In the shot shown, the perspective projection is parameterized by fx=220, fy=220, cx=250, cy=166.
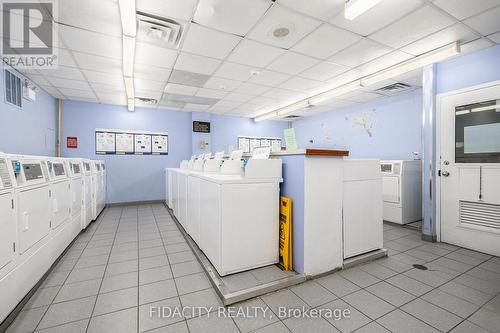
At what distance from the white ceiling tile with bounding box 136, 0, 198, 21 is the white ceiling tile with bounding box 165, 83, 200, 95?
221 cm

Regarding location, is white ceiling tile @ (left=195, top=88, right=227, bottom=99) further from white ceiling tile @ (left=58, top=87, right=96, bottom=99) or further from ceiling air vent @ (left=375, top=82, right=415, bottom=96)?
ceiling air vent @ (left=375, top=82, right=415, bottom=96)

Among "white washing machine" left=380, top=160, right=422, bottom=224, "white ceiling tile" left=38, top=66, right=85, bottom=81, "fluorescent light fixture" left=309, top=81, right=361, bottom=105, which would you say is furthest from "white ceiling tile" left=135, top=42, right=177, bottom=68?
"white washing machine" left=380, top=160, right=422, bottom=224

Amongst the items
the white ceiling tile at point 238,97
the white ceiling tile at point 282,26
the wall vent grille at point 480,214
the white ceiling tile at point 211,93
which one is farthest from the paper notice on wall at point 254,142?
the wall vent grille at point 480,214

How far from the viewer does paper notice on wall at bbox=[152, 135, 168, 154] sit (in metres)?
6.42

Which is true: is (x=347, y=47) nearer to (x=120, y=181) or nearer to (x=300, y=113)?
(x=300, y=113)

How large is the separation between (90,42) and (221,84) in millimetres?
2217

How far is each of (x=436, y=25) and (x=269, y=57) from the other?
2063 mm

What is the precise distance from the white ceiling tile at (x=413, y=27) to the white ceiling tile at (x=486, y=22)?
0.22m

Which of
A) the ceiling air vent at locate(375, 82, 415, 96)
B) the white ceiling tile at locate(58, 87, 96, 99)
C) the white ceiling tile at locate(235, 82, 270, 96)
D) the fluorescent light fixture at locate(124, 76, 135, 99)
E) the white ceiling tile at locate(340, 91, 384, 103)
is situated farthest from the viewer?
the white ceiling tile at locate(340, 91, 384, 103)

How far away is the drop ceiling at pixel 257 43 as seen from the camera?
2.32 m

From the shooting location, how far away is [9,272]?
1.56 m

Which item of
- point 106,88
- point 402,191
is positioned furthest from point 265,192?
point 106,88

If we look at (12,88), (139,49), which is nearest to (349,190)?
(139,49)

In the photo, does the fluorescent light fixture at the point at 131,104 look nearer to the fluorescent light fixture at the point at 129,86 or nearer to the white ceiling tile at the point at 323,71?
the fluorescent light fixture at the point at 129,86
